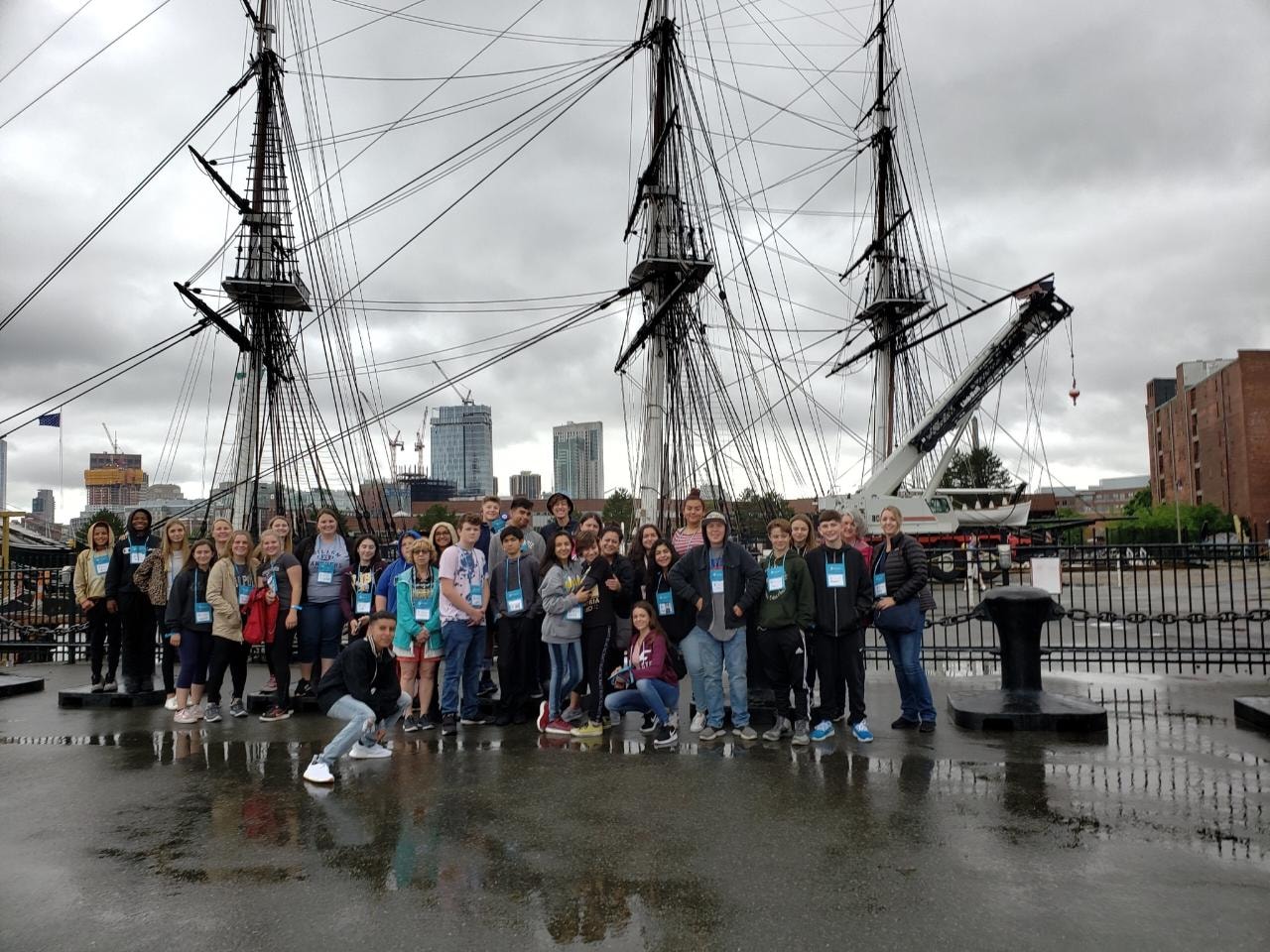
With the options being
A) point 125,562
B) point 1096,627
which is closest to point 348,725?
point 125,562

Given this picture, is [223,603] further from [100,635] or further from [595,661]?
[595,661]

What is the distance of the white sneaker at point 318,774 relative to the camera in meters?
5.73

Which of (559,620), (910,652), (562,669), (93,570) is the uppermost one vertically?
(93,570)

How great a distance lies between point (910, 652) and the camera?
23.4 feet

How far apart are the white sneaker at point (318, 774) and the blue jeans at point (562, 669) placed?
2079 millimetres

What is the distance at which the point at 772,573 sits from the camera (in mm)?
7051

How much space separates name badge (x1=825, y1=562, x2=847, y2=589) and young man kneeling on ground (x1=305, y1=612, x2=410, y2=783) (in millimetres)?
3432

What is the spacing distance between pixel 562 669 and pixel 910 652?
9.53ft

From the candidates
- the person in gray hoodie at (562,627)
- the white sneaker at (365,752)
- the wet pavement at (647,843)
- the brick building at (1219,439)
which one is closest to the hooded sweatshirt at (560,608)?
the person in gray hoodie at (562,627)

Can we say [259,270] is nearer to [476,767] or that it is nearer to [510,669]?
[510,669]

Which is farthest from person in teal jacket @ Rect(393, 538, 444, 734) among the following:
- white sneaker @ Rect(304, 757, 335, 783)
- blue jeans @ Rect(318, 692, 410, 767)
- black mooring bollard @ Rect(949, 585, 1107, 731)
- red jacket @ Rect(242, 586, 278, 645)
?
black mooring bollard @ Rect(949, 585, 1107, 731)

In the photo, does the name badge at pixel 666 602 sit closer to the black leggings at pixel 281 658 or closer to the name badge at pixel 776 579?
the name badge at pixel 776 579

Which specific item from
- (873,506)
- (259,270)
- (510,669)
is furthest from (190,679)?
(873,506)

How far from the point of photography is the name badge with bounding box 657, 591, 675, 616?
7.36 m
